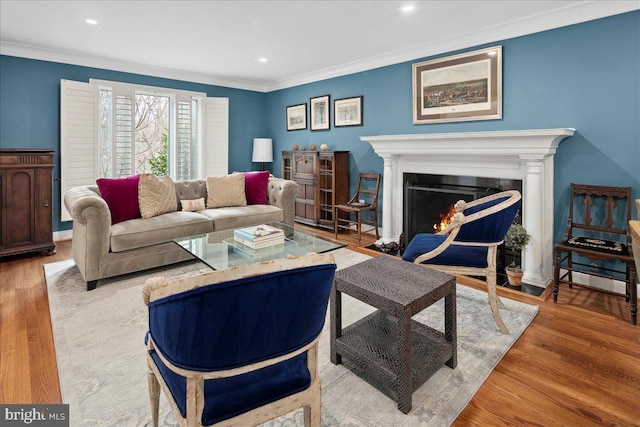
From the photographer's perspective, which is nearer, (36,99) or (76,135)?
(36,99)

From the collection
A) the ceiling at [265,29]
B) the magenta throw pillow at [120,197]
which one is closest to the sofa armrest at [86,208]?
the magenta throw pillow at [120,197]

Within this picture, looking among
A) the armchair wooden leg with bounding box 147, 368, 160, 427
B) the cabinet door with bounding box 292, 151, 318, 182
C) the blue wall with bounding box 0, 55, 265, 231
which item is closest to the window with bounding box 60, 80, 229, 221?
the blue wall with bounding box 0, 55, 265, 231

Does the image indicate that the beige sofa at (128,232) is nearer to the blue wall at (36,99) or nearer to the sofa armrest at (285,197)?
the sofa armrest at (285,197)

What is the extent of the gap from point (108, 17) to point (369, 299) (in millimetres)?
3630

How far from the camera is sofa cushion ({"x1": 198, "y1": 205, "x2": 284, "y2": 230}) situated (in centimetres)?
386

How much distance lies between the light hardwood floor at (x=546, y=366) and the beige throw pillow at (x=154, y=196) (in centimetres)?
111

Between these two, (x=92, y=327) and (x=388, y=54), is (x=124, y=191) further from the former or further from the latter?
(x=388, y=54)

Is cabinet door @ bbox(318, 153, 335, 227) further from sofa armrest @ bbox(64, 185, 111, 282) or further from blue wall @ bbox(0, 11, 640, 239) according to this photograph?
sofa armrest @ bbox(64, 185, 111, 282)

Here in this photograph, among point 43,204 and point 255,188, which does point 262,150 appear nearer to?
point 255,188

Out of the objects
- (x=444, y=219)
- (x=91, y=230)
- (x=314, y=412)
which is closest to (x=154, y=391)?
(x=314, y=412)

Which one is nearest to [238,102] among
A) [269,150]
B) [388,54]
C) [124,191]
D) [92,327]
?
[269,150]

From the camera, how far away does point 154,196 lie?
365 cm

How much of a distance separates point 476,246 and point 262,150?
188 inches

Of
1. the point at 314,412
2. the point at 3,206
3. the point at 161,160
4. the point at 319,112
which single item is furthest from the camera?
the point at 161,160
